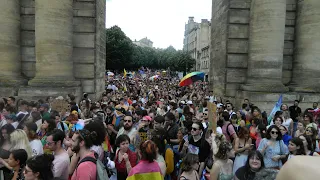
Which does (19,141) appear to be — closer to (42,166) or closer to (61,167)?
(61,167)

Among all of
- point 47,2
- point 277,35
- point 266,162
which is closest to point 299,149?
point 266,162

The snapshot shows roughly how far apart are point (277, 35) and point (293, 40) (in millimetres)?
2330

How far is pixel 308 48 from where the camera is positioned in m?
15.9

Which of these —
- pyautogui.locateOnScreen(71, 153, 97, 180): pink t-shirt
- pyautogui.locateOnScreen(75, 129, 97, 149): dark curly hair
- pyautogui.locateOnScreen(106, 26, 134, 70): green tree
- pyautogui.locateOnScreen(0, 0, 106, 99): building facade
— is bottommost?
pyautogui.locateOnScreen(71, 153, 97, 180): pink t-shirt

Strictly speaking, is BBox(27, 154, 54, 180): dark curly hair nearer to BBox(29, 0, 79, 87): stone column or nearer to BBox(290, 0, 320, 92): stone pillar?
BBox(29, 0, 79, 87): stone column

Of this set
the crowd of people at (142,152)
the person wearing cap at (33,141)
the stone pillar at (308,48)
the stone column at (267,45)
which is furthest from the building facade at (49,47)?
the stone pillar at (308,48)

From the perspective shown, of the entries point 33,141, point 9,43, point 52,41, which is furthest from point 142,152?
point 9,43

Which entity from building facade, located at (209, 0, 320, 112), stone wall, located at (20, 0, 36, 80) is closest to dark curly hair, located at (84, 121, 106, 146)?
building facade, located at (209, 0, 320, 112)

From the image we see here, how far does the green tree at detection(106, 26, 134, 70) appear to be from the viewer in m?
67.7

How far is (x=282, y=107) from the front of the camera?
12.0 meters

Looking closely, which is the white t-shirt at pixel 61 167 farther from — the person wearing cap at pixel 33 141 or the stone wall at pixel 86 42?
the stone wall at pixel 86 42

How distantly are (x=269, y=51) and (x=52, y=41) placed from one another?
420 inches

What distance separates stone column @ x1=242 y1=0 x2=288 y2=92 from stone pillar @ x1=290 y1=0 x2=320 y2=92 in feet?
4.33

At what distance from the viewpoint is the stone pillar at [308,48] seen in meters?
15.6
